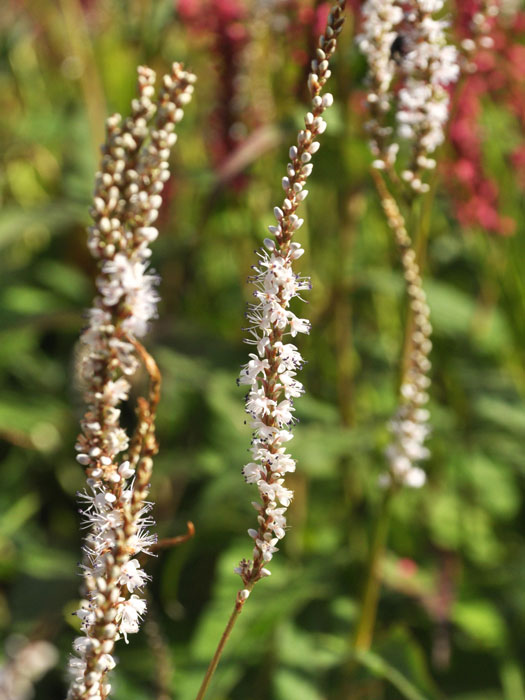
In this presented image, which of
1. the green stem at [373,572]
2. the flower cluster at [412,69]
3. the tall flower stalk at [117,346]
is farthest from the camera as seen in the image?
the green stem at [373,572]

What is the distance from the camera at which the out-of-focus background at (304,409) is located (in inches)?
51.7

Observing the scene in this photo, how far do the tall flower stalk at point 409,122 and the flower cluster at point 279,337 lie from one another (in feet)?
0.80

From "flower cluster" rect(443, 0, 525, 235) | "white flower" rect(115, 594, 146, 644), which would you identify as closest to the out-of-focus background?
"flower cluster" rect(443, 0, 525, 235)

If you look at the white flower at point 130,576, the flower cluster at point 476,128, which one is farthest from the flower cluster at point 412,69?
the flower cluster at point 476,128

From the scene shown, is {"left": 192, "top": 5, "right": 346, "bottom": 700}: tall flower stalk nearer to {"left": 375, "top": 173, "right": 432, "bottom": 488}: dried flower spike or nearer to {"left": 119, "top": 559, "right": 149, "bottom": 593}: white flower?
{"left": 119, "top": 559, "right": 149, "bottom": 593}: white flower

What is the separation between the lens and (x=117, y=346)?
0.50 metres

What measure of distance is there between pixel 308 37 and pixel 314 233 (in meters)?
0.65

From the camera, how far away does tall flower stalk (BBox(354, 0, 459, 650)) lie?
781mm

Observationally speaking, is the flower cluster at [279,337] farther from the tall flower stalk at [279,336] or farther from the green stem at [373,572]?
the green stem at [373,572]

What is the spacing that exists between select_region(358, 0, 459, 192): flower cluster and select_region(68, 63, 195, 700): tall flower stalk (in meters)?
0.30

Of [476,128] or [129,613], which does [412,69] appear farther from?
[476,128]

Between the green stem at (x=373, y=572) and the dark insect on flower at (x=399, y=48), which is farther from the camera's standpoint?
the green stem at (x=373, y=572)

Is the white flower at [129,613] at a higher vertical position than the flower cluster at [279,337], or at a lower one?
lower

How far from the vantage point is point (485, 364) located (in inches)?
66.9
